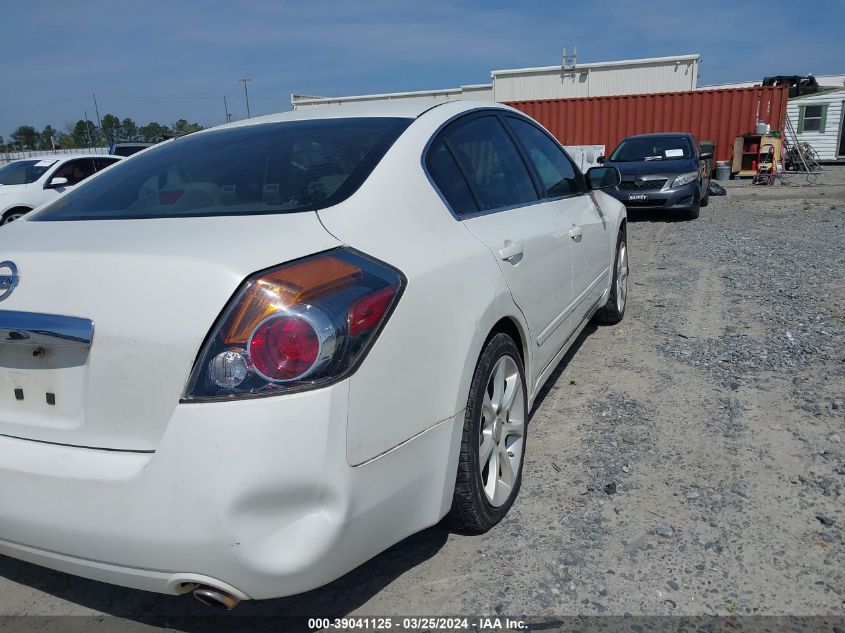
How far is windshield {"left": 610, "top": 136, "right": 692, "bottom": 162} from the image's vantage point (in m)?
12.6

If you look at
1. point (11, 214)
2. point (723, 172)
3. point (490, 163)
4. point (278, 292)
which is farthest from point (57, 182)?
point (723, 172)

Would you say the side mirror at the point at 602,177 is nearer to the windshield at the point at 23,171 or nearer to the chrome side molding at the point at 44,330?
the chrome side molding at the point at 44,330

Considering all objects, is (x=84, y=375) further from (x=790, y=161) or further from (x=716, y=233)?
(x=790, y=161)

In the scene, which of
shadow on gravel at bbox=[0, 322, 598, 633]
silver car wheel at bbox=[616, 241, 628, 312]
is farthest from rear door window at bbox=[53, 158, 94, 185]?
shadow on gravel at bbox=[0, 322, 598, 633]

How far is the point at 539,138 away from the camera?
13.0ft

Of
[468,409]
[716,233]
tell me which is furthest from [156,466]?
[716,233]

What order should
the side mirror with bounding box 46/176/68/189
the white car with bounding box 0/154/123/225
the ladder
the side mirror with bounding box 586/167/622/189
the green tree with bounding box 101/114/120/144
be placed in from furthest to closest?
the green tree with bounding box 101/114/120/144, the ladder, the side mirror with bounding box 46/176/68/189, the white car with bounding box 0/154/123/225, the side mirror with bounding box 586/167/622/189

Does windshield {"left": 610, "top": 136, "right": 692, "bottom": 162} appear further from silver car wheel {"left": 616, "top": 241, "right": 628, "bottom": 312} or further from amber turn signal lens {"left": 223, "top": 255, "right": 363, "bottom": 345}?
amber turn signal lens {"left": 223, "top": 255, "right": 363, "bottom": 345}

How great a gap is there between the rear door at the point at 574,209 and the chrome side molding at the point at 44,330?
2421 mm

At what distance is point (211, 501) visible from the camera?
163 cm

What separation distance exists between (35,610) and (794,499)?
2867mm

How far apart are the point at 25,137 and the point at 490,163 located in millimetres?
59720

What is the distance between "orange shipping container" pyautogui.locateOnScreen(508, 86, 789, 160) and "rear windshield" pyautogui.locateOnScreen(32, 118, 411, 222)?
19253 millimetres

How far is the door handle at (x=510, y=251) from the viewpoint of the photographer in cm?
263
